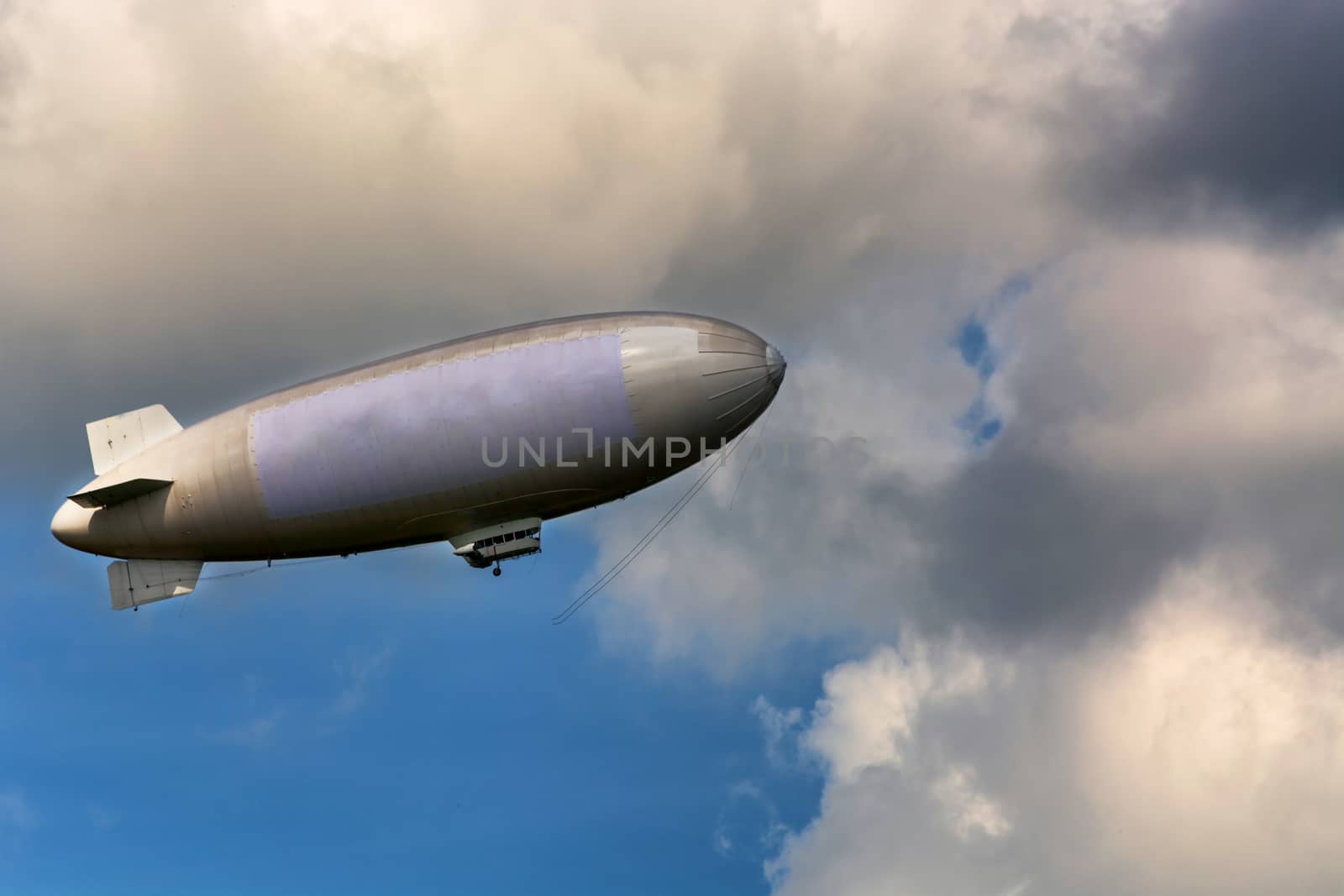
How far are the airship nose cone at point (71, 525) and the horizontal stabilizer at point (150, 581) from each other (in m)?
3.04

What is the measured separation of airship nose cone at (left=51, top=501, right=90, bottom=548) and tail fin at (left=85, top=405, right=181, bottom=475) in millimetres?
2619

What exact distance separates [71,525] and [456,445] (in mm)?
26959

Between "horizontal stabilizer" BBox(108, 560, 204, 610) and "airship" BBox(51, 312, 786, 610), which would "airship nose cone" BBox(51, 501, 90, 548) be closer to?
"airship" BBox(51, 312, 786, 610)

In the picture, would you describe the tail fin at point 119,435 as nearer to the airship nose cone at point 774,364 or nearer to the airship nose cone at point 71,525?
the airship nose cone at point 71,525

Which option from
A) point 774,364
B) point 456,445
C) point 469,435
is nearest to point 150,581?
point 456,445

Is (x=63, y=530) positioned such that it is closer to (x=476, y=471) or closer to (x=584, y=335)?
(x=476, y=471)

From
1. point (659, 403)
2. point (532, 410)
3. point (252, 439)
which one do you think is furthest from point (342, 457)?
point (659, 403)

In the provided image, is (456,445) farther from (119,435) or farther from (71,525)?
(71,525)

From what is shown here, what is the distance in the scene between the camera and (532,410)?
73.8 meters

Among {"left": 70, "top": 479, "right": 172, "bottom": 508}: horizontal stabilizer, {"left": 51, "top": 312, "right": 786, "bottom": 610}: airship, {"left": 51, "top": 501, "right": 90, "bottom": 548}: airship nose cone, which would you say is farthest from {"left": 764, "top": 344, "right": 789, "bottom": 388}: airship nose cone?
{"left": 51, "top": 501, "right": 90, "bottom": 548}: airship nose cone

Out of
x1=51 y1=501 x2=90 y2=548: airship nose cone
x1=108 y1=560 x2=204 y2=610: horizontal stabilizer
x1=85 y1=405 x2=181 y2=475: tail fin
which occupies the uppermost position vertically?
x1=85 y1=405 x2=181 y2=475: tail fin

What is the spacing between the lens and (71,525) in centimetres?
8350


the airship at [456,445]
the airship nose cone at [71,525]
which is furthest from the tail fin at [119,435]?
the airship nose cone at [71,525]

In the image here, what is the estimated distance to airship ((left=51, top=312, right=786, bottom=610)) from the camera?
74.1 meters
